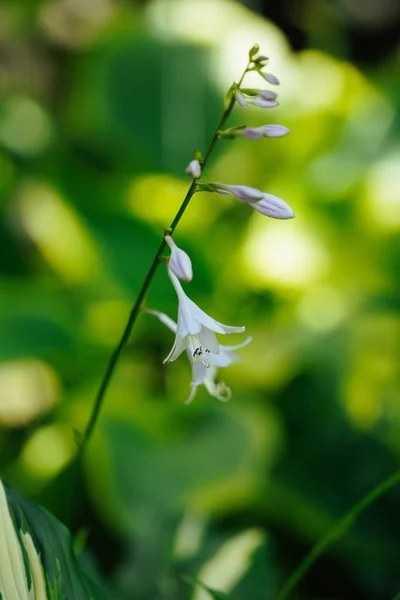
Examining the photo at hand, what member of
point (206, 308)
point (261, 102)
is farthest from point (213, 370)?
point (206, 308)

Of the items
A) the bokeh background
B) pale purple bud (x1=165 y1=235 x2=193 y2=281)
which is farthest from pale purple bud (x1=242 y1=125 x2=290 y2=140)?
the bokeh background

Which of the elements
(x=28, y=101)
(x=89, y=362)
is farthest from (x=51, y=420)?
(x=28, y=101)

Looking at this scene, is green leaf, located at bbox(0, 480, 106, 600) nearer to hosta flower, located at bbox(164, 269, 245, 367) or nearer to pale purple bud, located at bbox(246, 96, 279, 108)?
hosta flower, located at bbox(164, 269, 245, 367)

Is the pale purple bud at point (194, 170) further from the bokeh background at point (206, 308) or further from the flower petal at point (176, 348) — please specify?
the bokeh background at point (206, 308)

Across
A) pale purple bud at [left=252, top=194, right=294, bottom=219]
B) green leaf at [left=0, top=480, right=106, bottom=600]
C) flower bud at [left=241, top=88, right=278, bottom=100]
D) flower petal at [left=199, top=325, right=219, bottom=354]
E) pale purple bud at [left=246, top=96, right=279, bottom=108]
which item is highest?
flower bud at [left=241, top=88, right=278, bottom=100]

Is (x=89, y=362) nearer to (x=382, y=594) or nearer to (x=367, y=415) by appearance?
(x=367, y=415)

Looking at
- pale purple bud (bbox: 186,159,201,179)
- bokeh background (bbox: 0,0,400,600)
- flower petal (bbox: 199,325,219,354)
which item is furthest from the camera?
bokeh background (bbox: 0,0,400,600)
